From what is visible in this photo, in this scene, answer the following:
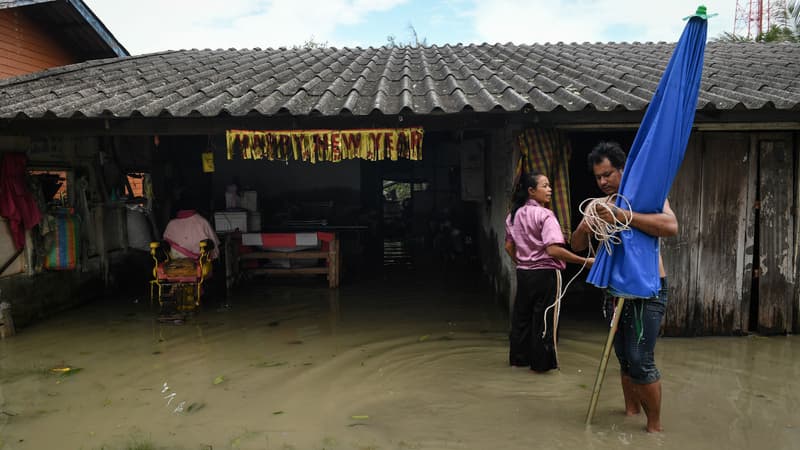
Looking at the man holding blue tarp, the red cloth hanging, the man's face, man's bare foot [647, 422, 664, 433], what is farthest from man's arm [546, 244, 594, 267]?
the red cloth hanging

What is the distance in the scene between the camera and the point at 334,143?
6.19 meters

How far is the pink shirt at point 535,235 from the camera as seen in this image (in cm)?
479

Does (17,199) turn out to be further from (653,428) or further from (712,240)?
(712,240)

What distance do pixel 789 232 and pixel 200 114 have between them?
6961mm

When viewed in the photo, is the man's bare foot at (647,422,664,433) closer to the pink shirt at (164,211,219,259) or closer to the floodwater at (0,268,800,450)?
the floodwater at (0,268,800,450)

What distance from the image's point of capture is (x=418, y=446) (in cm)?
392

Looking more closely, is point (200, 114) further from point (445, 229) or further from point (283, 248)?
point (445, 229)

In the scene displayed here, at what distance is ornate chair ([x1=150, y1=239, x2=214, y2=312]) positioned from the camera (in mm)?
7684

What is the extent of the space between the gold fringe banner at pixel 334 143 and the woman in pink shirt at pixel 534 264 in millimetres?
1562

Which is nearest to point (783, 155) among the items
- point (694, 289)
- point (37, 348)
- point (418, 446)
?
point (694, 289)

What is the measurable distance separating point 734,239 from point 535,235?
3076 mm

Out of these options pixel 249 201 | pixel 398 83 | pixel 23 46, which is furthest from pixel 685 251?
pixel 23 46

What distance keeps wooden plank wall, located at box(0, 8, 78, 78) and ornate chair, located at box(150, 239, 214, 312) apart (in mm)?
5850

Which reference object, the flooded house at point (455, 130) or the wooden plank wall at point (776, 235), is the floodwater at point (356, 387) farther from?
the flooded house at point (455, 130)
